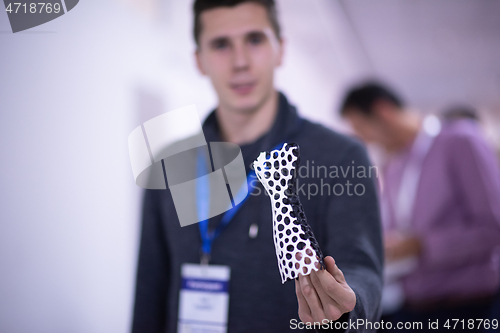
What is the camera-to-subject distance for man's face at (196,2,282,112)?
479 millimetres

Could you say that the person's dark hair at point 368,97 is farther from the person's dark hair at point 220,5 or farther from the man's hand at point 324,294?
the man's hand at point 324,294

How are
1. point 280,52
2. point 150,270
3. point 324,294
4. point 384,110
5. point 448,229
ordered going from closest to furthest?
point 324,294
point 280,52
point 150,270
point 448,229
point 384,110

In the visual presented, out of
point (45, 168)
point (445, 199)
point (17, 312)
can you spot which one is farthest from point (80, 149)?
point (445, 199)

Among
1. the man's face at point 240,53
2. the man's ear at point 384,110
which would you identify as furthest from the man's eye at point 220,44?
the man's ear at point 384,110

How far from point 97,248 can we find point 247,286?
0.41m

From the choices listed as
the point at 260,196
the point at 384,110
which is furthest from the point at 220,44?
the point at 384,110

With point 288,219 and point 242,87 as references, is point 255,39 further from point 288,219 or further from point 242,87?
point 288,219

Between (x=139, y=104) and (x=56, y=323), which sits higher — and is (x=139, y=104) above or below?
above

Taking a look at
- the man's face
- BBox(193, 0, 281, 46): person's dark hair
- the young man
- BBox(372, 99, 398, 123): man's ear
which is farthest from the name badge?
BBox(372, 99, 398, 123): man's ear

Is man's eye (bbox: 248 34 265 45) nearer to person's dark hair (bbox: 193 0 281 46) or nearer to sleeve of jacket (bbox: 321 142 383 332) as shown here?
person's dark hair (bbox: 193 0 281 46)

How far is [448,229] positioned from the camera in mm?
843

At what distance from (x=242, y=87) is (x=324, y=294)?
299 millimetres

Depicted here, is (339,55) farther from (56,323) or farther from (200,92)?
(56,323)

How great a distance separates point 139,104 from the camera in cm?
99
